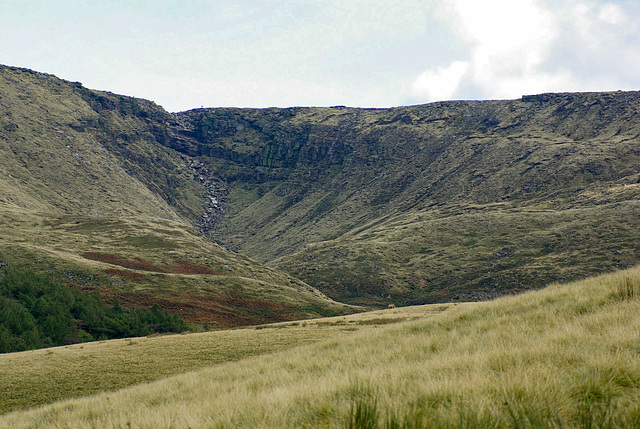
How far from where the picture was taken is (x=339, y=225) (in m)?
167

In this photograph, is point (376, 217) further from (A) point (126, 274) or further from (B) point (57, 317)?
(B) point (57, 317)

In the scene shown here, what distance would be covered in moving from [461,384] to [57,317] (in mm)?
44103

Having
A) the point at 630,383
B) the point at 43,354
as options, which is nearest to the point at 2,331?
the point at 43,354

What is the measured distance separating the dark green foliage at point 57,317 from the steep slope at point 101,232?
5006 millimetres

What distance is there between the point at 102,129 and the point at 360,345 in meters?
213

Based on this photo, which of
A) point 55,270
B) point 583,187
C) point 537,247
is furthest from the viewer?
point 583,187

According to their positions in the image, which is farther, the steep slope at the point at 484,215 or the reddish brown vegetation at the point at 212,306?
the steep slope at the point at 484,215

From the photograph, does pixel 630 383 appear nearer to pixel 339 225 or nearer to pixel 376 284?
pixel 376 284

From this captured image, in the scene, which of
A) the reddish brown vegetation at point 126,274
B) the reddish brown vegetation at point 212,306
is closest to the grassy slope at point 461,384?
the reddish brown vegetation at point 212,306

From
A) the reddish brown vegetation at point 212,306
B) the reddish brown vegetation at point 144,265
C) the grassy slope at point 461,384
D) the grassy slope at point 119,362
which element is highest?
the grassy slope at point 461,384

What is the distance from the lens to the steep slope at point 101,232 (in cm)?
5678

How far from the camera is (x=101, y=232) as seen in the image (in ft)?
292

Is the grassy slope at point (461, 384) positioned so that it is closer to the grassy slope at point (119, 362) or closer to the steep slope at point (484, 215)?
the grassy slope at point (119, 362)

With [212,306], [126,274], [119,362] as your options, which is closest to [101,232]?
[126,274]
